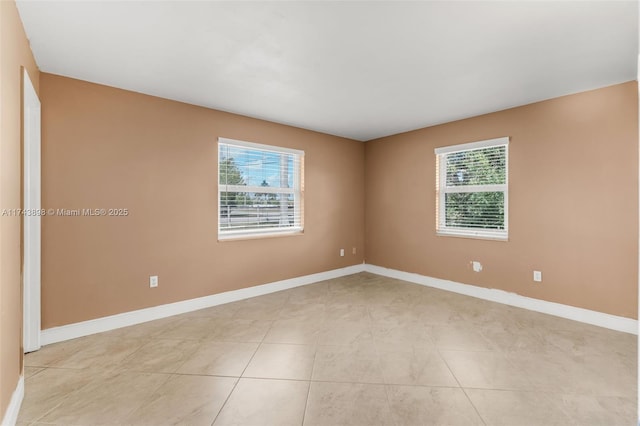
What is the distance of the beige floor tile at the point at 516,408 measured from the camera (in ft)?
5.49

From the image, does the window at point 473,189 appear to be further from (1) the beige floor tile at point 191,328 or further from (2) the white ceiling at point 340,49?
(1) the beige floor tile at point 191,328

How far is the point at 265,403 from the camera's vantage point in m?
1.84

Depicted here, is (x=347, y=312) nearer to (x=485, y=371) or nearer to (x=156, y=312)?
(x=485, y=371)

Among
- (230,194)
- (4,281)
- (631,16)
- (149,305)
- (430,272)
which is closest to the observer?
(4,281)

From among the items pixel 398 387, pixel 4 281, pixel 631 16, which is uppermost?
pixel 631 16

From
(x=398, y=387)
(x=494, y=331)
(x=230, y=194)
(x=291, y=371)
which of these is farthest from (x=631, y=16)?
(x=230, y=194)

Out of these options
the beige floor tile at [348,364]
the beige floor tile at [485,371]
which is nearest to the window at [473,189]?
the beige floor tile at [485,371]

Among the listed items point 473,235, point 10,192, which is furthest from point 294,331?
point 473,235

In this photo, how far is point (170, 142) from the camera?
11.0 ft

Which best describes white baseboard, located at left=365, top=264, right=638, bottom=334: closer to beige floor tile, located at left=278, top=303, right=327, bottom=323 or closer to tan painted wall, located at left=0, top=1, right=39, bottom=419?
beige floor tile, located at left=278, top=303, right=327, bottom=323

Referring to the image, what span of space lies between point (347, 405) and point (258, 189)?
9.88ft

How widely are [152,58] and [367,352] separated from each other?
3.08 meters

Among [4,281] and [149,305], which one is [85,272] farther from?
[4,281]

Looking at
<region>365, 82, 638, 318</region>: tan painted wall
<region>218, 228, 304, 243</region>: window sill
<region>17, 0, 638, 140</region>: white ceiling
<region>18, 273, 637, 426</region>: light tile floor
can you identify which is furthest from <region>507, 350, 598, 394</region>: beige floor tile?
<region>218, 228, 304, 243</region>: window sill
